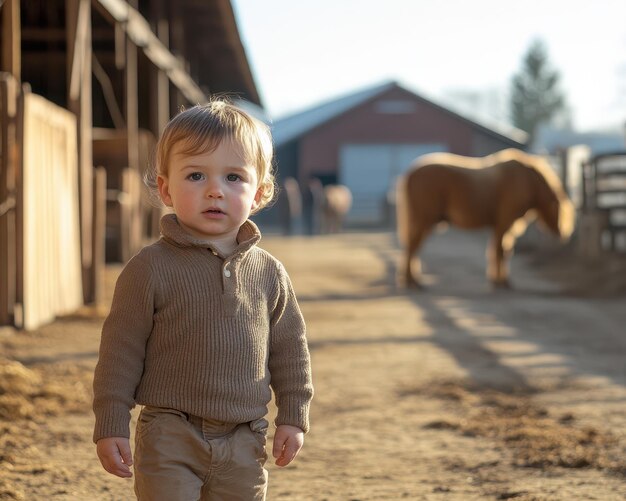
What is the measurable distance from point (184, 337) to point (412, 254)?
10.6 m

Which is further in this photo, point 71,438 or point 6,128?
point 6,128

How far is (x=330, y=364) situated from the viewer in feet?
23.9

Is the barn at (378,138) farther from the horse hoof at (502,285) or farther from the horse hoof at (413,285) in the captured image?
the horse hoof at (502,285)

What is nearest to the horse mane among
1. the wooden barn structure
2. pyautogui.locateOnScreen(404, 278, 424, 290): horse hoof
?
pyautogui.locateOnScreen(404, 278, 424, 290): horse hoof

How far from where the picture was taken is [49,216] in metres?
8.89

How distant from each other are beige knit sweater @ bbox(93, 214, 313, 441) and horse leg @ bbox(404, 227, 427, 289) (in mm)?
10404

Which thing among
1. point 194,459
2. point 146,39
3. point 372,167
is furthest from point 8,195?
point 372,167

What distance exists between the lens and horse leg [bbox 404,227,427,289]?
13.2 meters

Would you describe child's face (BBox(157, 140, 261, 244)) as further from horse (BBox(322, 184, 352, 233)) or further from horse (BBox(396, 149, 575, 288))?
horse (BBox(322, 184, 352, 233))

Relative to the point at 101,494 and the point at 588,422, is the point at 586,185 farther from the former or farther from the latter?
the point at 101,494

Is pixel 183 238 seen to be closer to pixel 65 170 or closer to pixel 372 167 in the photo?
pixel 65 170

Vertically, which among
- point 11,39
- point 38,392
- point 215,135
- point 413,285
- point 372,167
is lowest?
point 413,285

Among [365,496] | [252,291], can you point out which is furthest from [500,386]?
[252,291]

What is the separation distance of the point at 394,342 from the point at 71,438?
394cm
